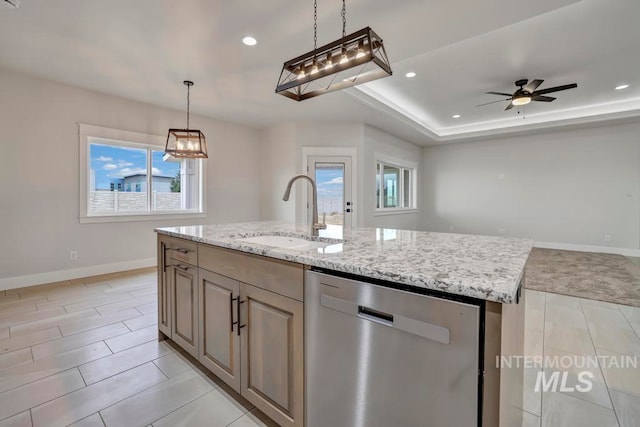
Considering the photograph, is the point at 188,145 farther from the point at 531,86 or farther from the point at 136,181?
the point at 531,86

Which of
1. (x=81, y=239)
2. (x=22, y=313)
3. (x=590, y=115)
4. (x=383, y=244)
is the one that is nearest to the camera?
(x=383, y=244)

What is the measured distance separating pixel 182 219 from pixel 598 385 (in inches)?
210

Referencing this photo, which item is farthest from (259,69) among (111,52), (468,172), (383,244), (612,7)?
(468,172)

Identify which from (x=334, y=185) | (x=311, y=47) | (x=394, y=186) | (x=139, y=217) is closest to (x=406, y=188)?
(x=394, y=186)

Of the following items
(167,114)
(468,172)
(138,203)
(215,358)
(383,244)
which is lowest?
(215,358)

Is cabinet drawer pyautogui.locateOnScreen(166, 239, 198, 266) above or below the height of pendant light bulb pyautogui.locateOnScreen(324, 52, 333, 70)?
below

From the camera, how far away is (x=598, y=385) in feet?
5.62

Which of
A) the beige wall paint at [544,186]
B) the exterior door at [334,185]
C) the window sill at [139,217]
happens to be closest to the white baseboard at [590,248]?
the beige wall paint at [544,186]

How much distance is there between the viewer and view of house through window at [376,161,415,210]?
6281 millimetres

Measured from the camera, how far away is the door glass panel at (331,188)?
5457 mm

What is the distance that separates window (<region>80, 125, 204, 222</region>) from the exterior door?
7.08 feet

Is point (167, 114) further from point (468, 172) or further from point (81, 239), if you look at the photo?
point (468, 172)

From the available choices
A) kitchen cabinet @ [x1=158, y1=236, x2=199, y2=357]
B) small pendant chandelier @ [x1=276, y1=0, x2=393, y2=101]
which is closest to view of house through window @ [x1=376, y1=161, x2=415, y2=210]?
small pendant chandelier @ [x1=276, y1=0, x2=393, y2=101]

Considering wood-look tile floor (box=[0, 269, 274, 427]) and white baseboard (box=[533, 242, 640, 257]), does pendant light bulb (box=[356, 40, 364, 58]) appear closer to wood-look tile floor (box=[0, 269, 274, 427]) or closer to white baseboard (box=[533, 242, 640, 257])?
wood-look tile floor (box=[0, 269, 274, 427])
